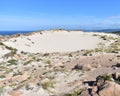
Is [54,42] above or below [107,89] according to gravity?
below

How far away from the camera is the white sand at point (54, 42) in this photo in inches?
1922

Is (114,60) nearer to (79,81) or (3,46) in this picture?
(79,81)

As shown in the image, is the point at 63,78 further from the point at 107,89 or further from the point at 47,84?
the point at 107,89

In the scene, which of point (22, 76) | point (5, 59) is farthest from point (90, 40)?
point (22, 76)

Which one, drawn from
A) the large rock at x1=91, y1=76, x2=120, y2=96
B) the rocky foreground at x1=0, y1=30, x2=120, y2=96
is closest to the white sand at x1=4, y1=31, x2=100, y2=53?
the rocky foreground at x1=0, y1=30, x2=120, y2=96

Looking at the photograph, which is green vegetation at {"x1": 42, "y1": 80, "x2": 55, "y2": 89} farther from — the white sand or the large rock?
the white sand

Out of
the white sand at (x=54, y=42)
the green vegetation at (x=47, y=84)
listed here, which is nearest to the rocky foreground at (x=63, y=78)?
the green vegetation at (x=47, y=84)

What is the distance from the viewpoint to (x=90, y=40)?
54969 mm

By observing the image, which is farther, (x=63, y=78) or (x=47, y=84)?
(x=63, y=78)

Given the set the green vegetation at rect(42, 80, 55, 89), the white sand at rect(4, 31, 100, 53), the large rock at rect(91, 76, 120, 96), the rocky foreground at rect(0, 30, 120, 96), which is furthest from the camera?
the white sand at rect(4, 31, 100, 53)

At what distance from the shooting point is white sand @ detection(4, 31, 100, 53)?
160 ft

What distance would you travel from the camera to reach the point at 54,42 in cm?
5344

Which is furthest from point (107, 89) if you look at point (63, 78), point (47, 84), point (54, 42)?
point (54, 42)

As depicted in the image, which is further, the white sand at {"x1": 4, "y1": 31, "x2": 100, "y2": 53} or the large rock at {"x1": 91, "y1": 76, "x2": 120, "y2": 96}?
the white sand at {"x1": 4, "y1": 31, "x2": 100, "y2": 53}
